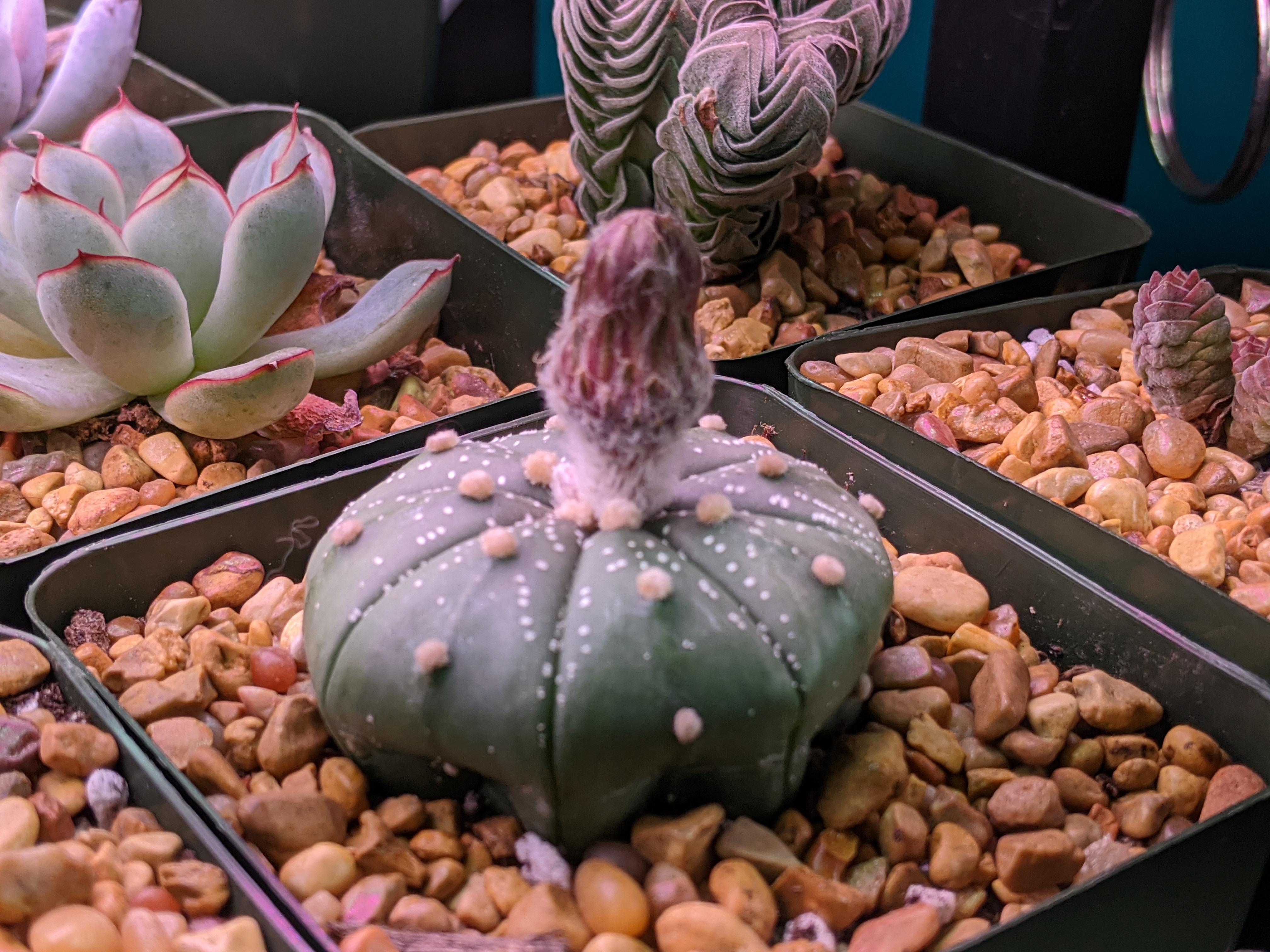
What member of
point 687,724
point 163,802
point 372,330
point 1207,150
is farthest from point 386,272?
point 1207,150

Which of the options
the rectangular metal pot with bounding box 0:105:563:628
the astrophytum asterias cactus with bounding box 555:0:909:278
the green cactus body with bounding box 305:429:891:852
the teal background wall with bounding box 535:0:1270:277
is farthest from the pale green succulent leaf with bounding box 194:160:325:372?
the teal background wall with bounding box 535:0:1270:277

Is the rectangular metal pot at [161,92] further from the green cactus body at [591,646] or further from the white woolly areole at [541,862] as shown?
the white woolly areole at [541,862]

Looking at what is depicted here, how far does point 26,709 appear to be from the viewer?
919 mm

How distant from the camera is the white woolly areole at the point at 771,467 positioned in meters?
0.88

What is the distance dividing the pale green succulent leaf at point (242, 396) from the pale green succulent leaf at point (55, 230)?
0.57 ft

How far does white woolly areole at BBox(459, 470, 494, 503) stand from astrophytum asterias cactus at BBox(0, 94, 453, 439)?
45 centimetres

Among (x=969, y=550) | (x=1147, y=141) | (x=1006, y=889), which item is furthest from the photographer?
(x=1147, y=141)

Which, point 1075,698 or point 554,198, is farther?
→ point 554,198

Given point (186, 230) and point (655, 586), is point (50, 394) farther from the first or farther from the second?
point (655, 586)

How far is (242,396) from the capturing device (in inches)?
47.7

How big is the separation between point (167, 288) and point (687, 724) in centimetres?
76

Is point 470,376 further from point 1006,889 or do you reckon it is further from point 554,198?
point 1006,889

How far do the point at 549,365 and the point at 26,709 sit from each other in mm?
490

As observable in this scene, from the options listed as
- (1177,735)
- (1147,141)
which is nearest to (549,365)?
(1177,735)
